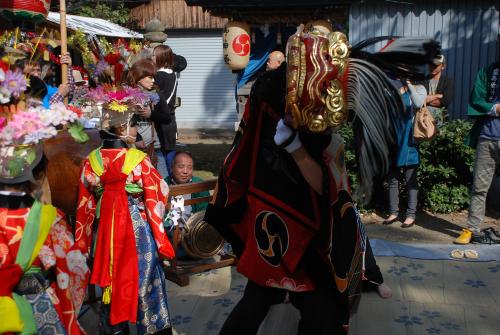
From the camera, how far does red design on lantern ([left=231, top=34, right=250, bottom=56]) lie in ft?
28.1

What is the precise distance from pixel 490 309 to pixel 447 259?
98cm

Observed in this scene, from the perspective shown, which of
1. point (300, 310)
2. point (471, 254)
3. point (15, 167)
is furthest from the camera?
point (471, 254)

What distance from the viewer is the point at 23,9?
286 inches

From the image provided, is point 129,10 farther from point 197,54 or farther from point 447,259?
point 447,259

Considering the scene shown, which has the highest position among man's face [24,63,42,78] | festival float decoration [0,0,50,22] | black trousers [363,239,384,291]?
festival float decoration [0,0,50,22]

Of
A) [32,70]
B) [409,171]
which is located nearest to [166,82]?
[32,70]

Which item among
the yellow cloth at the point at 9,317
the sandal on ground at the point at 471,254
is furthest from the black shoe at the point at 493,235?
the yellow cloth at the point at 9,317

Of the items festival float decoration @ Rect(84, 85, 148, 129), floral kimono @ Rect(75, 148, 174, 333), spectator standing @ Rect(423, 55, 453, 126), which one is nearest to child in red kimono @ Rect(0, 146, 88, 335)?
floral kimono @ Rect(75, 148, 174, 333)

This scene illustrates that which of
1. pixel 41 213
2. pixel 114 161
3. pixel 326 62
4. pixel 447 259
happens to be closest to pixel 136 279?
pixel 114 161

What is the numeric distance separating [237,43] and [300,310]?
6.43 m

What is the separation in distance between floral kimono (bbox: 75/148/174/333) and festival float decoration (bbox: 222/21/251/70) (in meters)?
5.56

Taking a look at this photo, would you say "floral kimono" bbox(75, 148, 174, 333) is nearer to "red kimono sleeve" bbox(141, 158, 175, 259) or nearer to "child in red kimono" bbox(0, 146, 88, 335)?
"red kimono sleeve" bbox(141, 158, 175, 259)

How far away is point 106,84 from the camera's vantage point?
12.0 feet

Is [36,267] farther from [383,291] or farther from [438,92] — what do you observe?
[438,92]
